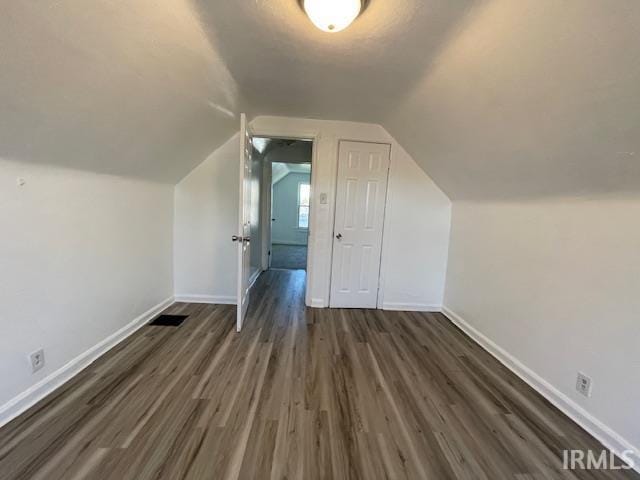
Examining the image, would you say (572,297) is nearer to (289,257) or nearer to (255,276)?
(255,276)

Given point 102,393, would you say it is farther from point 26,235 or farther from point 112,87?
point 112,87

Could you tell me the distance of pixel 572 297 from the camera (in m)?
1.83

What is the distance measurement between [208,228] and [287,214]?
568 centimetres

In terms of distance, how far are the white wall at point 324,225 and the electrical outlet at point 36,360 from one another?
1715 millimetres

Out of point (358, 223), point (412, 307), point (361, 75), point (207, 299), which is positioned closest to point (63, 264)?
point (207, 299)

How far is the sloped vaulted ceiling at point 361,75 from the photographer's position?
1.12 m

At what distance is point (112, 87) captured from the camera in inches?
58.4

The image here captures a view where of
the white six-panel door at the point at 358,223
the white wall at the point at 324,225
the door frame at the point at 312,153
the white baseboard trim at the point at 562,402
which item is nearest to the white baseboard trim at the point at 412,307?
the white wall at the point at 324,225

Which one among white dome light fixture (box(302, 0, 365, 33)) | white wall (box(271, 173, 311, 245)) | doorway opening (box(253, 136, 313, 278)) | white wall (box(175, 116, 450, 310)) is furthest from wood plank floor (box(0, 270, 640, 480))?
white wall (box(271, 173, 311, 245))

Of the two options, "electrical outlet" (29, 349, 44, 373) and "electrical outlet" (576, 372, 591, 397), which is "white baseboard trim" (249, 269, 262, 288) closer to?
"electrical outlet" (29, 349, 44, 373)

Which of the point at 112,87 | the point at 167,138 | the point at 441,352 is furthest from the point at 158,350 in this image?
the point at 441,352

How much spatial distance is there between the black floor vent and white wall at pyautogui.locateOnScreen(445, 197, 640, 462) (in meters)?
3.08

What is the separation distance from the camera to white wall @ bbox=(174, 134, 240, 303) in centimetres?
325

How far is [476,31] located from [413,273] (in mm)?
2544
